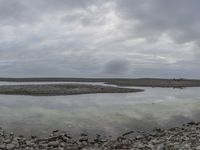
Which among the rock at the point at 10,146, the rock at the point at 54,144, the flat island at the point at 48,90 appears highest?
the flat island at the point at 48,90

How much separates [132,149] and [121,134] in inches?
329

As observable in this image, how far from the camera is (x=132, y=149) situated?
20.4 m

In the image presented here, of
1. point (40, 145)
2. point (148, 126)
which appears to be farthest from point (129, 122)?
point (40, 145)

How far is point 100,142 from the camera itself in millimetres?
25016

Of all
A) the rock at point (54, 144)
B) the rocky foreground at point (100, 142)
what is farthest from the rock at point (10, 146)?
the rock at point (54, 144)

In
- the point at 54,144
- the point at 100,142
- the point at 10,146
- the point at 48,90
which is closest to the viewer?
the point at 10,146

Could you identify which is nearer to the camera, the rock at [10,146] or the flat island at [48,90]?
the rock at [10,146]

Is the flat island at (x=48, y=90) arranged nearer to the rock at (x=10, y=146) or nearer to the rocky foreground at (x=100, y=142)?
the rocky foreground at (x=100, y=142)

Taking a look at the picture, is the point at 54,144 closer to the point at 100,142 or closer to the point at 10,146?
the point at 10,146

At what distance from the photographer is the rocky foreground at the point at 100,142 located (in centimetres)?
2085

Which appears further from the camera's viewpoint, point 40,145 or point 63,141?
point 63,141

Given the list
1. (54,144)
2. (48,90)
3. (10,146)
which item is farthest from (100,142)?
(48,90)

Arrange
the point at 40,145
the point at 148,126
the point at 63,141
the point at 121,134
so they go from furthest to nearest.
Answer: the point at 148,126, the point at 121,134, the point at 63,141, the point at 40,145

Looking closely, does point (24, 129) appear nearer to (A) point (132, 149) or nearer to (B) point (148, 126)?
(B) point (148, 126)
